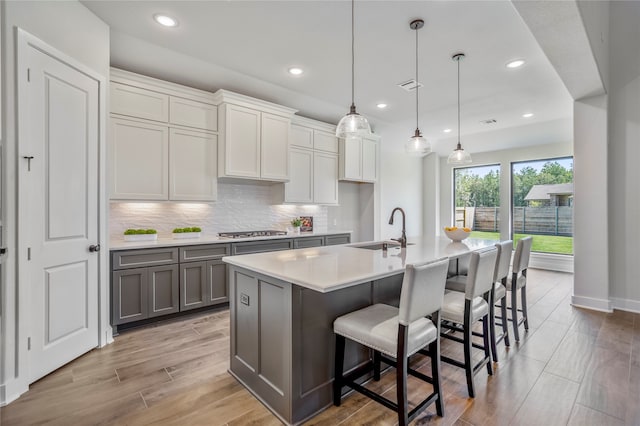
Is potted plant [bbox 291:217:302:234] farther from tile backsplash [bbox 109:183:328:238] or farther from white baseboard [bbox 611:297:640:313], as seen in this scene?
white baseboard [bbox 611:297:640:313]

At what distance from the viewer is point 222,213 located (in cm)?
431

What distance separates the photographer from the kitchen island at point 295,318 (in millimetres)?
1779

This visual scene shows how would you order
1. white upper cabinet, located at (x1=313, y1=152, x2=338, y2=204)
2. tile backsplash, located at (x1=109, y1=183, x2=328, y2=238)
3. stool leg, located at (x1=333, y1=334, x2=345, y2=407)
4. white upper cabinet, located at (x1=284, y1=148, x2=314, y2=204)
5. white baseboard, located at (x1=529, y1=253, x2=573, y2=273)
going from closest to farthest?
stool leg, located at (x1=333, y1=334, x2=345, y2=407) → tile backsplash, located at (x1=109, y1=183, x2=328, y2=238) → white upper cabinet, located at (x1=284, y1=148, x2=314, y2=204) → white upper cabinet, located at (x1=313, y1=152, x2=338, y2=204) → white baseboard, located at (x1=529, y1=253, x2=573, y2=273)

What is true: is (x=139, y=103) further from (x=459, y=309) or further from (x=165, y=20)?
(x=459, y=309)

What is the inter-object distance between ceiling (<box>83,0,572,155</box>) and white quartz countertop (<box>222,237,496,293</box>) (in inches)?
76.8

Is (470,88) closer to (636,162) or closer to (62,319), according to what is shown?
(636,162)

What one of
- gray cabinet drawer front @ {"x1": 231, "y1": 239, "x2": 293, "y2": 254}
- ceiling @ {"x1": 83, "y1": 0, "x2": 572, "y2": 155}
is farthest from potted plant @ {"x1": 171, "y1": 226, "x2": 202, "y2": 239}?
ceiling @ {"x1": 83, "y1": 0, "x2": 572, "y2": 155}

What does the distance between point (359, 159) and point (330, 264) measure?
12.5ft

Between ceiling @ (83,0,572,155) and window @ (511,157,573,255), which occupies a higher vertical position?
ceiling @ (83,0,572,155)

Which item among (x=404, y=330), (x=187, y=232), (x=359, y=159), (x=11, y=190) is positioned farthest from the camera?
(x=359, y=159)

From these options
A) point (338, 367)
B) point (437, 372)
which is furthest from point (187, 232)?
point (437, 372)

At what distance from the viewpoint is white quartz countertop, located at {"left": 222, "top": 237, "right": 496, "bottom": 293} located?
1.62 meters

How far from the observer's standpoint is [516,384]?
7.19 ft

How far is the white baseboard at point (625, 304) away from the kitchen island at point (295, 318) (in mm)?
3473
